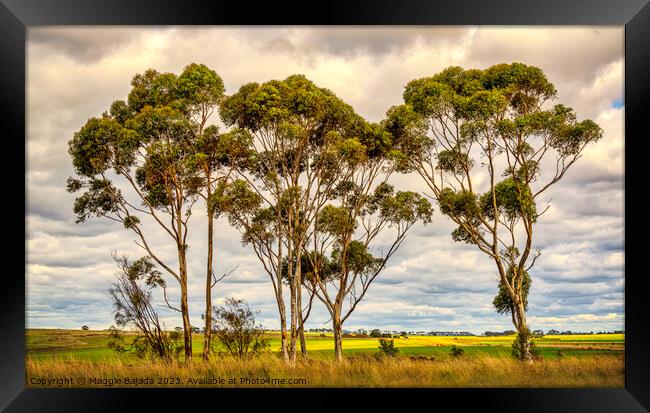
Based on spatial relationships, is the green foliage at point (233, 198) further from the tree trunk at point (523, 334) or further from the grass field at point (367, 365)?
the tree trunk at point (523, 334)

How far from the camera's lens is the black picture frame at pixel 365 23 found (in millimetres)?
9961

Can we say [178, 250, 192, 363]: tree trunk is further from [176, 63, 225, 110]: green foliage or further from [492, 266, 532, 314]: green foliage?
[492, 266, 532, 314]: green foliage

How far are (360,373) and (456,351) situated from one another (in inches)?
84.8

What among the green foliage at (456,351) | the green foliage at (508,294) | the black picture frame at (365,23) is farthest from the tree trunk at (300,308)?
the green foliage at (508,294)

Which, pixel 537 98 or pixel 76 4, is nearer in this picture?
pixel 76 4

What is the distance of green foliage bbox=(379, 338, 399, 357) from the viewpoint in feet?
41.9

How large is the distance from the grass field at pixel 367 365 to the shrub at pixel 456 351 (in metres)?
0.09

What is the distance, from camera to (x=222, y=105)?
13.4 metres

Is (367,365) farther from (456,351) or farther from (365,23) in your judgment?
(365,23)
